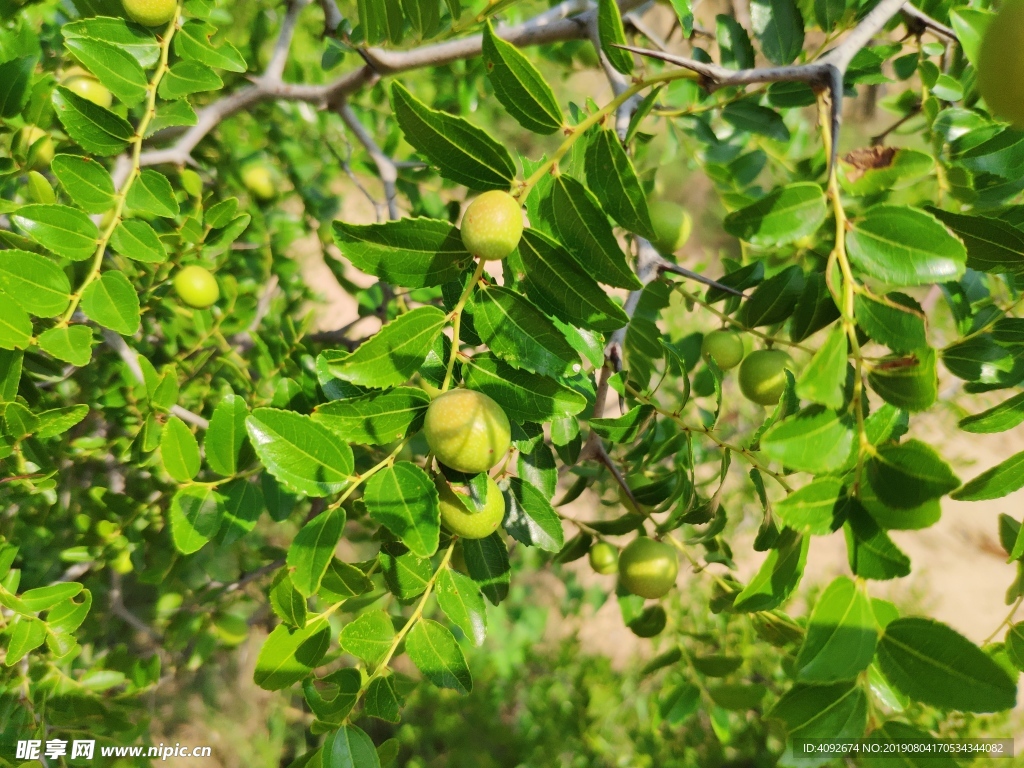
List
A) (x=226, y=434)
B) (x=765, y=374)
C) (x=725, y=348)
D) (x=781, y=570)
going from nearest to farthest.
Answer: (x=781, y=570) < (x=226, y=434) < (x=765, y=374) < (x=725, y=348)

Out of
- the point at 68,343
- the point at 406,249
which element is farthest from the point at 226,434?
the point at 406,249

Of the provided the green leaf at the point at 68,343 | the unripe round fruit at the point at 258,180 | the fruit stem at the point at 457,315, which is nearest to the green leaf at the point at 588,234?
the fruit stem at the point at 457,315

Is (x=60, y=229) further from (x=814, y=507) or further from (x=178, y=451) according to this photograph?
(x=814, y=507)

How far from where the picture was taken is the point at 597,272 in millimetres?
823

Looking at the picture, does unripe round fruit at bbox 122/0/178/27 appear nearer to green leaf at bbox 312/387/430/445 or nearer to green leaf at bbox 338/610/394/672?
green leaf at bbox 312/387/430/445

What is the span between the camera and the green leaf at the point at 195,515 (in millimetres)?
1067

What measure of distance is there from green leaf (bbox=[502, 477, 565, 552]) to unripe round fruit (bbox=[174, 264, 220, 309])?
1058 millimetres

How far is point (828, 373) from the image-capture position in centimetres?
68

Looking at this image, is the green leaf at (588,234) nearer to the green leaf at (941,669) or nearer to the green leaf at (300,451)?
the green leaf at (300,451)

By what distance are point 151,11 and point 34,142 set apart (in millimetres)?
463

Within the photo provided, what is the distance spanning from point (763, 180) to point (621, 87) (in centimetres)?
610

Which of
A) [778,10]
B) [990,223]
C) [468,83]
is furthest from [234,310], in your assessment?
[990,223]

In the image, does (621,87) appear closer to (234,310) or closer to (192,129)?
(192,129)

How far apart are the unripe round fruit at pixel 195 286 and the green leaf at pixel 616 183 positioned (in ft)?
4.15
